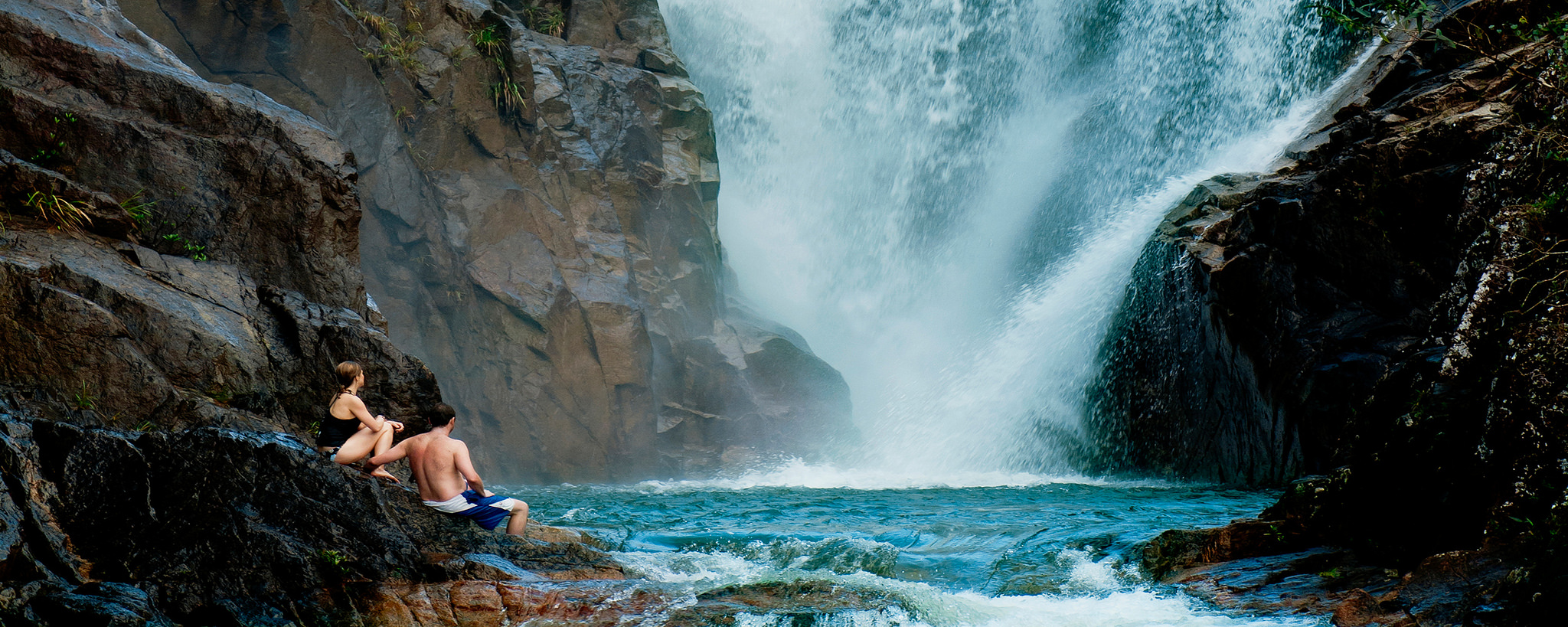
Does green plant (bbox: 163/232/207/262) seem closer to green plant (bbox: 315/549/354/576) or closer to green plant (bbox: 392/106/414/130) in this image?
green plant (bbox: 315/549/354/576)

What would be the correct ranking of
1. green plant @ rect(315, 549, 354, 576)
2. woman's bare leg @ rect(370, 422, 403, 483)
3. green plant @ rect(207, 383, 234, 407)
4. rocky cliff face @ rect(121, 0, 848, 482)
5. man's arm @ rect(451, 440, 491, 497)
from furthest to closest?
1. rocky cliff face @ rect(121, 0, 848, 482)
2. green plant @ rect(207, 383, 234, 407)
3. woman's bare leg @ rect(370, 422, 403, 483)
4. man's arm @ rect(451, 440, 491, 497)
5. green plant @ rect(315, 549, 354, 576)

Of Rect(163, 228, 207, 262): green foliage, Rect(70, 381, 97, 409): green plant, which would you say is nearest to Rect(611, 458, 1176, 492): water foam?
Rect(163, 228, 207, 262): green foliage

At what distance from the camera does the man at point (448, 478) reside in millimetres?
6879

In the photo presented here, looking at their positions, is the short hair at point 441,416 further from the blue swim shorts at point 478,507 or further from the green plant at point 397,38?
the green plant at point 397,38

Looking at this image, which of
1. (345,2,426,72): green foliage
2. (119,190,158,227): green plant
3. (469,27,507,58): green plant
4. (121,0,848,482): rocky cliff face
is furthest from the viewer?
(469,27,507,58): green plant

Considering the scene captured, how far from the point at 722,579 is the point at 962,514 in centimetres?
468

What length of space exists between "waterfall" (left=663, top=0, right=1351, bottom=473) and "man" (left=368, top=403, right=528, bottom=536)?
1284 cm

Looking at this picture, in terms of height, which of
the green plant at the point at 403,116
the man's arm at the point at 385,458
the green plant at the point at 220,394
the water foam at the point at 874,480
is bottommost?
the water foam at the point at 874,480

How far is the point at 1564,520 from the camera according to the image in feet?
14.5

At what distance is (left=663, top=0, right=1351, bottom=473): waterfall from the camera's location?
2062cm

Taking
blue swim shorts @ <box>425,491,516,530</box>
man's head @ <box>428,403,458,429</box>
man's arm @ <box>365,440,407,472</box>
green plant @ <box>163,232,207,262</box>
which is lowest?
blue swim shorts @ <box>425,491,516,530</box>

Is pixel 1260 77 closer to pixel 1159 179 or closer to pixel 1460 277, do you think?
pixel 1159 179

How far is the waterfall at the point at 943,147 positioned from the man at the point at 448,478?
12.8m

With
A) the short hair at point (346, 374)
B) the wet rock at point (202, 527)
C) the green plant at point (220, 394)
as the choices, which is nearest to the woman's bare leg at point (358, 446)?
the short hair at point (346, 374)
